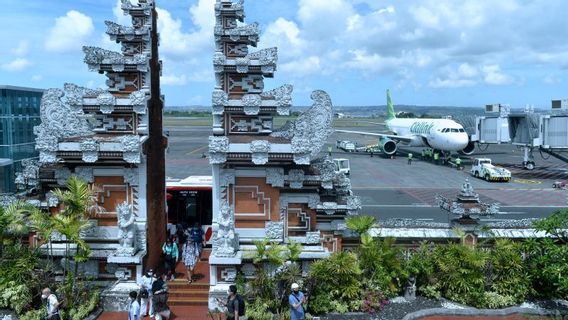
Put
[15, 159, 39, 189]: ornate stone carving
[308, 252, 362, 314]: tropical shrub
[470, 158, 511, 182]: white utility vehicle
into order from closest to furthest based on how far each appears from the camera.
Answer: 1. [308, 252, 362, 314]: tropical shrub
2. [15, 159, 39, 189]: ornate stone carving
3. [470, 158, 511, 182]: white utility vehicle

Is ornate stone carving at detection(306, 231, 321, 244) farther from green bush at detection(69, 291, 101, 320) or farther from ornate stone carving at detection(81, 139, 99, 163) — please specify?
ornate stone carving at detection(81, 139, 99, 163)

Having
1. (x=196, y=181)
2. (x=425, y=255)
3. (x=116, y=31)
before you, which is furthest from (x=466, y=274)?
(x=116, y=31)

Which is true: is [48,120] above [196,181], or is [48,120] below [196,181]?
above

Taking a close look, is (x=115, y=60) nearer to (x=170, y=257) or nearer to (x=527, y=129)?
(x=170, y=257)

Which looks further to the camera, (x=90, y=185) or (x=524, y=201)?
(x=524, y=201)

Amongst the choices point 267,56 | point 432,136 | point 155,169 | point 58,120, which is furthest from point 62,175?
point 432,136

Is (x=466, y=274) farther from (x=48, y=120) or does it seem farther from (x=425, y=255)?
(x=48, y=120)

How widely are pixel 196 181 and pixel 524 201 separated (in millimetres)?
26696

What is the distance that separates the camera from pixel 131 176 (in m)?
13.8

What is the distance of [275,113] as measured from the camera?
45.9 feet

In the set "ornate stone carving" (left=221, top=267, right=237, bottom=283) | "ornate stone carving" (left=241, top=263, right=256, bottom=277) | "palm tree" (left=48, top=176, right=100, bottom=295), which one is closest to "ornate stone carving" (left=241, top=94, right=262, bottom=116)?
"ornate stone carving" (left=241, top=263, right=256, bottom=277)

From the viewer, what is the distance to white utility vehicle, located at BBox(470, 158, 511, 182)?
43.8m

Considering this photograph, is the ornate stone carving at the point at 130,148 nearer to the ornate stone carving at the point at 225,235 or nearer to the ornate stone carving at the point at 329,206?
the ornate stone carving at the point at 225,235

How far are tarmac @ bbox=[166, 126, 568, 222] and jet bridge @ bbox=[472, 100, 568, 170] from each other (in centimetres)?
273
